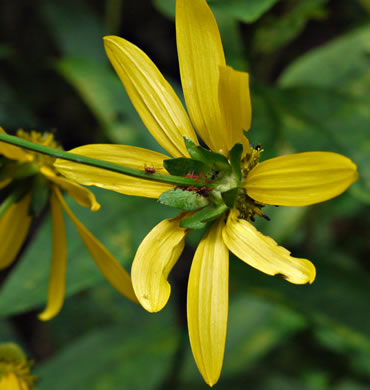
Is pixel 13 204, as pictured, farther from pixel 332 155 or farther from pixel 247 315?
pixel 247 315

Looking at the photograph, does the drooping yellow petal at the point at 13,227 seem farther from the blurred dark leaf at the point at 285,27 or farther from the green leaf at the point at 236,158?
the blurred dark leaf at the point at 285,27

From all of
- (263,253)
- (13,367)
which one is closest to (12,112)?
Result: (13,367)

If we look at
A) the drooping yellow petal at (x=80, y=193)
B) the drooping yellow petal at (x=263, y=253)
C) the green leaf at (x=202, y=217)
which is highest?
the drooping yellow petal at (x=80, y=193)

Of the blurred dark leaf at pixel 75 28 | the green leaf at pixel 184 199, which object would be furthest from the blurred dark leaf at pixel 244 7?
the blurred dark leaf at pixel 75 28

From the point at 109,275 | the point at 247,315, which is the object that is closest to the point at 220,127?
the point at 109,275

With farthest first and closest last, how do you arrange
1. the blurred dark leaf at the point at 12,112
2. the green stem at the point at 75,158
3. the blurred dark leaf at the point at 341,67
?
1. the blurred dark leaf at the point at 12,112
2. the blurred dark leaf at the point at 341,67
3. the green stem at the point at 75,158
